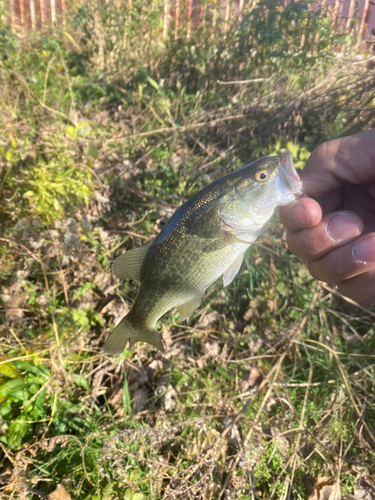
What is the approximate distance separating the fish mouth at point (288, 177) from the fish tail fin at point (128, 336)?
1.14 m

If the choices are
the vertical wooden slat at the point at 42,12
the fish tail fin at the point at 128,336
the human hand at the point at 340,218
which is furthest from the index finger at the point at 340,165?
the vertical wooden slat at the point at 42,12

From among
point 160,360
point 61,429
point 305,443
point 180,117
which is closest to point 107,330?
point 160,360

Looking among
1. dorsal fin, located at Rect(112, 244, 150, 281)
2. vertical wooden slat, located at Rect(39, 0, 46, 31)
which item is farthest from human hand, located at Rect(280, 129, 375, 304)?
vertical wooden slat, located at Rect(39, 0, 46, 31)

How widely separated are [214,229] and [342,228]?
0.76 m

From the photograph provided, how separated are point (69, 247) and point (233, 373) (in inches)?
77.5

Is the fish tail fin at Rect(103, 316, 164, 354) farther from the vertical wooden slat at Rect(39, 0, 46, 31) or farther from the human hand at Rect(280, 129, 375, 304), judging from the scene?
the vertical wooden slat at Rect(39, 0, 46, 31)

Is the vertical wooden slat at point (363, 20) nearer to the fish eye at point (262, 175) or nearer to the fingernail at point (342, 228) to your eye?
the fingernail at point (342, 228)

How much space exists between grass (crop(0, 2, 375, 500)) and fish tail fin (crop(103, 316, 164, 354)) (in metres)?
0.88

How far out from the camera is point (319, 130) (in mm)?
3533

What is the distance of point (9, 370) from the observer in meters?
2.22

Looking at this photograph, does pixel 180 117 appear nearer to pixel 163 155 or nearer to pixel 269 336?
pixel 163 155

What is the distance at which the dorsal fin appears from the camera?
72.5 inches

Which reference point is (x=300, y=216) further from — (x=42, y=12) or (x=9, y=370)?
(x=42, y=12)

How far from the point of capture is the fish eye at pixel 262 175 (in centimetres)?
167
